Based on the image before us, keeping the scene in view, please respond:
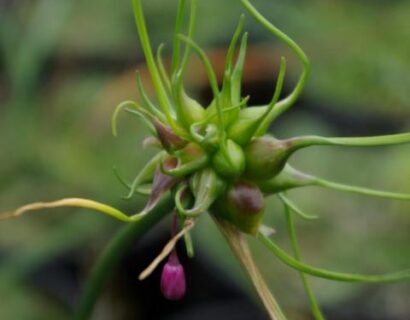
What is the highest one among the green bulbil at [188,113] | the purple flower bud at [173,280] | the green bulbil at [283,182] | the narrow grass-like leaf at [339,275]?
the green bulbil at [188,113]

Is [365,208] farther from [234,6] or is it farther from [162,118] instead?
[162,118]

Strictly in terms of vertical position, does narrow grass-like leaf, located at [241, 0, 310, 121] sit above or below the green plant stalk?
A: above

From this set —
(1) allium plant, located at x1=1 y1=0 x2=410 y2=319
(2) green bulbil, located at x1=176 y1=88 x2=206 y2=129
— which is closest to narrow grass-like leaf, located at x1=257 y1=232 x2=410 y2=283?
(1) allium plant, located at x1=1 y1=0 x2=410 y2=319

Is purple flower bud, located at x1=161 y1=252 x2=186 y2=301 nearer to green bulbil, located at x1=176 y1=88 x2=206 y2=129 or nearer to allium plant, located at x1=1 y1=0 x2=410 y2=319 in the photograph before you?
allium plant, located at x1=1 y1=0 x2=410 y2=319

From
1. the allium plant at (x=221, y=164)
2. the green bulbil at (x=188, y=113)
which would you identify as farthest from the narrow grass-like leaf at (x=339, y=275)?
the green bulbil at (x=188, y=113)

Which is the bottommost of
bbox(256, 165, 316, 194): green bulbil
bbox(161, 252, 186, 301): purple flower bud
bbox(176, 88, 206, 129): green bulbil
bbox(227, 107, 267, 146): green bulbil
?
bbox(161, 252, 186, 301): purple flower bud

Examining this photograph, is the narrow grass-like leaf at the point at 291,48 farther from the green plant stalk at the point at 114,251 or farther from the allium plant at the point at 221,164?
the green plant stalk at the point at 114,251

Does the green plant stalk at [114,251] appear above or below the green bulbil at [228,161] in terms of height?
below

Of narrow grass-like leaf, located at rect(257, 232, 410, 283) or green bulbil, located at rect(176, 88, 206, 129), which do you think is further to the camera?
green bulbil, located at rect(176, 88, 206, 129)

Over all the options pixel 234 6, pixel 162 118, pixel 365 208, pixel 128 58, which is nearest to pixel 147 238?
pixel 365 208
